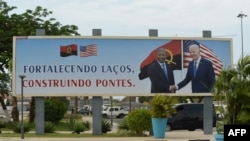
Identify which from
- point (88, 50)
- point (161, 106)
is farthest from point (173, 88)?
point (88, 50)

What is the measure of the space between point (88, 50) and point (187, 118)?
34.7 feet

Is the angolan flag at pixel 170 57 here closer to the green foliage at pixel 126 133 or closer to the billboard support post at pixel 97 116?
the billboard support post at pixel 97 116

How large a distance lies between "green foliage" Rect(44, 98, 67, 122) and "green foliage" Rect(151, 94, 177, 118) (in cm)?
1591

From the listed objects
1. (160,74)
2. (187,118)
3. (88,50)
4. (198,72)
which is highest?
(88,50)

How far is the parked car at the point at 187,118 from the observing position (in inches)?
1416

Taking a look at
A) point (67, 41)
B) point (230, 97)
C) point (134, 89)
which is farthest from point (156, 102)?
point (230, 97)

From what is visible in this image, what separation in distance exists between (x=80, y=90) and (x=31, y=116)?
14.2 metres

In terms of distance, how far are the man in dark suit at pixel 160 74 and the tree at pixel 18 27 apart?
1376 cm

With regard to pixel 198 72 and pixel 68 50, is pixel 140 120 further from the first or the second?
pixel 68 50

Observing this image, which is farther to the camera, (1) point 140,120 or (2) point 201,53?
(2) point 201,53

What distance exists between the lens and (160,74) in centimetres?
2947

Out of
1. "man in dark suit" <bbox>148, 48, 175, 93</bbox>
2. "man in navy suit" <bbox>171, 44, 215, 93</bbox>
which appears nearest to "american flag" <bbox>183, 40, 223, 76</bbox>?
"man in navy suit" <bbox>171, 44, 215, 93</bbox>

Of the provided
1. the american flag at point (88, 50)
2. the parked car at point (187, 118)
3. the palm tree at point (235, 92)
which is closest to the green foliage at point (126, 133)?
the american flag at point (88, 50)

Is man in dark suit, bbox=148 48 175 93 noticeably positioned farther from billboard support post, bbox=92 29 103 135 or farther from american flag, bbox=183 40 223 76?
billboard support post, bbox=92 29 103 135
